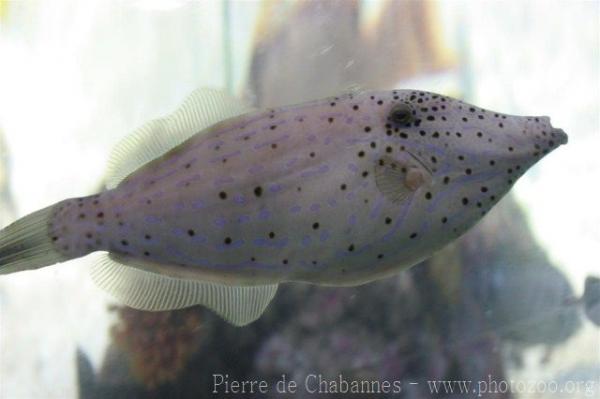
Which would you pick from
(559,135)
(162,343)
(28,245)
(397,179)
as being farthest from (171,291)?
(559,135)

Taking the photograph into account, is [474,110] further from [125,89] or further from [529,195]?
[125,89]

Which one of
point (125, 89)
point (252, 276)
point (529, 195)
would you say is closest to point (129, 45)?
point (125, 89)

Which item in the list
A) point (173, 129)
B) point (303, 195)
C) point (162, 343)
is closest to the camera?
point (303, 195)

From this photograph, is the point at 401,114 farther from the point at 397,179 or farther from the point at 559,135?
the point at 559,135

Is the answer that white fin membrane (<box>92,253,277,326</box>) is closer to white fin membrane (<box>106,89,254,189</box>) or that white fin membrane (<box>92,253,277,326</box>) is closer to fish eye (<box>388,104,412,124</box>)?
white fin membrane (<box>106,89,254,189</box>)

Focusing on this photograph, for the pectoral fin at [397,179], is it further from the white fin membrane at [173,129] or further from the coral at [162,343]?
the coral at [162,343]

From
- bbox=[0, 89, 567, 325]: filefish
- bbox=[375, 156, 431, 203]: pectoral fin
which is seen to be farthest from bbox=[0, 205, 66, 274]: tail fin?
bbox=[375, 156, 431, 203]: pectoral fin
